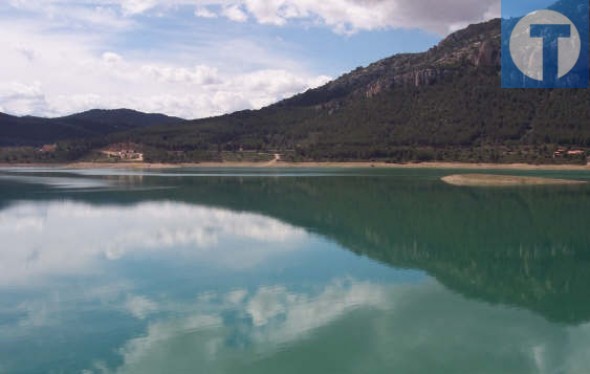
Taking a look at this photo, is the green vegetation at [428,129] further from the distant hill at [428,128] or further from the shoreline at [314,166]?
the shoreline at [314,166]

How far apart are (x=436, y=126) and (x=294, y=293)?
132 m

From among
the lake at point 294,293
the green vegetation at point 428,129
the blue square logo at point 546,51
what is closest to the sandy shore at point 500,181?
the lake at point 294,293

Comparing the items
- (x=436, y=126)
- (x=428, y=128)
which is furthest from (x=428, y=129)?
(x=436, y=126)

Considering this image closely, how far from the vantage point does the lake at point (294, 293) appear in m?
13.9

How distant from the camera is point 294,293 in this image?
64.4 feet

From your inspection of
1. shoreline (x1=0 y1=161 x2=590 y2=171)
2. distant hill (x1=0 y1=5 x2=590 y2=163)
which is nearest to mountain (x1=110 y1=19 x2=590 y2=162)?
distant hill (x1=0 y1=5 x2=590 y2=163)

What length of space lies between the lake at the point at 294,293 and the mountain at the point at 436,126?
280 ft

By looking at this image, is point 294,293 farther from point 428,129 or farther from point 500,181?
point 428,129

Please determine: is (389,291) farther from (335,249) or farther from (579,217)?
(579,217)

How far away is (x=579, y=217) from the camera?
4097 cm

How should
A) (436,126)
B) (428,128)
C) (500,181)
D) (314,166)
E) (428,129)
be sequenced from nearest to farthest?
1. (500,181)
2. (314,166)
3. (428,129)
4. (436,126)
5. (428,128)

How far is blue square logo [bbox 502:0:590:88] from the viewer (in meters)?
157

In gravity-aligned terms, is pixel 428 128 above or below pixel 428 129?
above

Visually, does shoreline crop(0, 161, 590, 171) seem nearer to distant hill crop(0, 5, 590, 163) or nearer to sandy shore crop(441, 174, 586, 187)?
distant hill crop(0, 5, 590, 163)
